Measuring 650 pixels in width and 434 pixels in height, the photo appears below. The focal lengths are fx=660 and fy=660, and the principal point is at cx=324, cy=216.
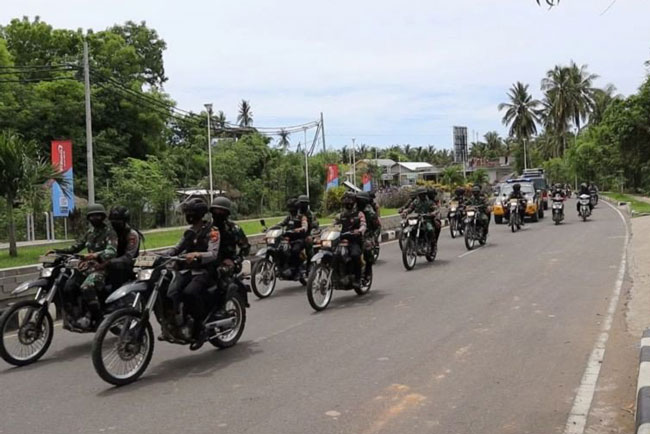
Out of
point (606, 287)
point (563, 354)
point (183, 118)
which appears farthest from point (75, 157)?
point (563, 354)

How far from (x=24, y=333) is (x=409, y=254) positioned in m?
8.46

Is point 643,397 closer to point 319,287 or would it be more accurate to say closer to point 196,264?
point 196,264

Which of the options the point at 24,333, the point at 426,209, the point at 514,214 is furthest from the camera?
the point at 514,214

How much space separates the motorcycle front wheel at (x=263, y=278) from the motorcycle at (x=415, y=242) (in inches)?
135

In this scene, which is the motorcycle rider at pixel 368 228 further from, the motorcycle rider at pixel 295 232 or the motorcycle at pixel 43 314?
the motorcycle at pixel 43 314

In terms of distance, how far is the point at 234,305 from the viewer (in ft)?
24.2

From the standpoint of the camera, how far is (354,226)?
1038 centimetres

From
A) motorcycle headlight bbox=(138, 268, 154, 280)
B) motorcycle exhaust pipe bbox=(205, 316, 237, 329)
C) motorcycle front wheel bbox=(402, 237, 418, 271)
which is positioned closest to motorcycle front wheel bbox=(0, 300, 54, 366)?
motorcycle headlight bbox=(138, 268, 154, 280)

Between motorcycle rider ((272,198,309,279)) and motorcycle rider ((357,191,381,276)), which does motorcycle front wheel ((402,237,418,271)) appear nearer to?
motorcycle rider ((357,191,381,276))

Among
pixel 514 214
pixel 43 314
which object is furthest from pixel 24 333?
pixel 514 214

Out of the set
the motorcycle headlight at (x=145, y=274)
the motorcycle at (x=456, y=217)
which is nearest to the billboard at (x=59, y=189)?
the motorcycle at (x=456, y=217)

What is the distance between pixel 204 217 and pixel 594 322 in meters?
4.95

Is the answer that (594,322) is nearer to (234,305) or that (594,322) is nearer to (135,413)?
(234,305)

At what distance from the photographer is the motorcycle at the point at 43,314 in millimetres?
6730
